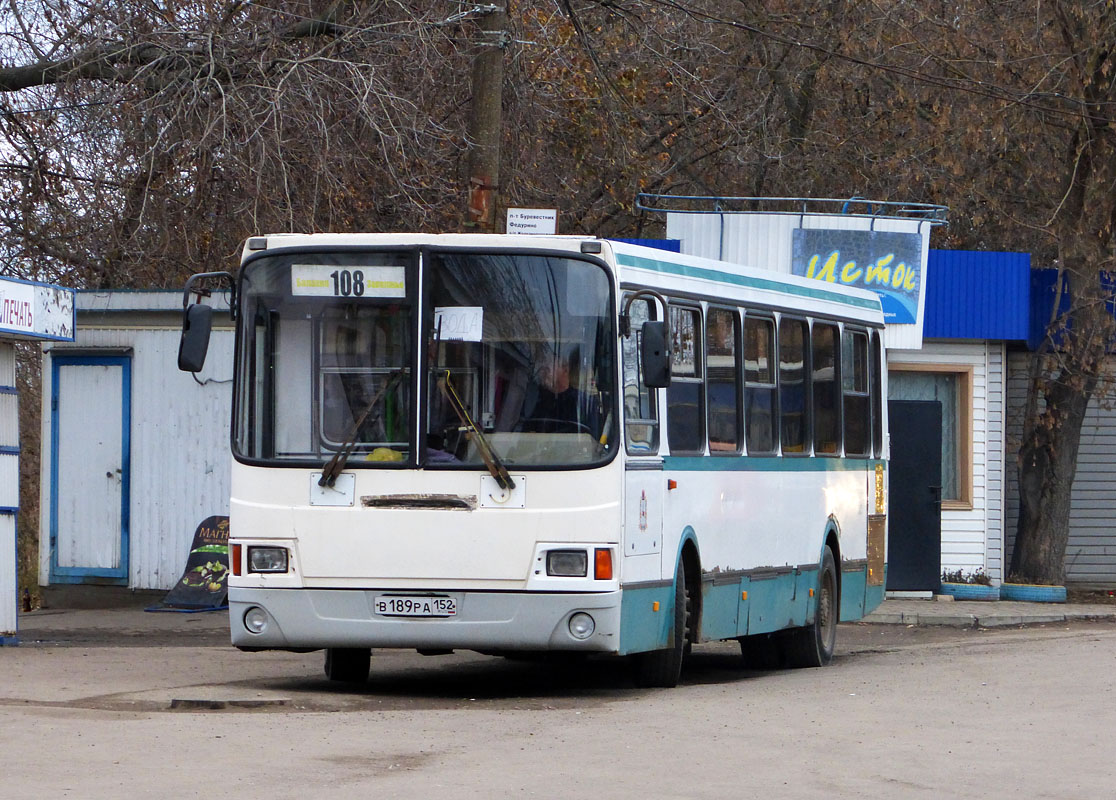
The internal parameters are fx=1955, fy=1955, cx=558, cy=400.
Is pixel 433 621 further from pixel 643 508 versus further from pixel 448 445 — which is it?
pixel 643 508

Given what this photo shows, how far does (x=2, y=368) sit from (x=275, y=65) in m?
4.90

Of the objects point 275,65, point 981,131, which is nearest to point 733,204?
point 981,131

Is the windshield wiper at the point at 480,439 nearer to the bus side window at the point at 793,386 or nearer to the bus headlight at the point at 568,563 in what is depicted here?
the bus headlight at the point at 568,563

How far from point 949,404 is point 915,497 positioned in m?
1.65

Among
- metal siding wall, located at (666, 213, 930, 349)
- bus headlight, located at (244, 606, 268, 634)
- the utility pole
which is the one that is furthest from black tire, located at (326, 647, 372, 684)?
metal siding wall, located at (666, 213, 930, 349)

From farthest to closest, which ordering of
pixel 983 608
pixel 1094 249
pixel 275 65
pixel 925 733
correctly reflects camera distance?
pixel 1094 249
pixel 983 608
pixel 275 65
pixel 925 733

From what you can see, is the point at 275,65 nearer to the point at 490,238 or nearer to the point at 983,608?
the point at 490,238

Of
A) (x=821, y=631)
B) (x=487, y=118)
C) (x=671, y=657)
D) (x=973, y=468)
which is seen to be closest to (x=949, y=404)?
(x=973, y=468)

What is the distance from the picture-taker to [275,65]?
1862 cm

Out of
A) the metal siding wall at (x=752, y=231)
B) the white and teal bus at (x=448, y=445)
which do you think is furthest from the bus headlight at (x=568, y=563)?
the metal siding wall at (x=752, y=231)

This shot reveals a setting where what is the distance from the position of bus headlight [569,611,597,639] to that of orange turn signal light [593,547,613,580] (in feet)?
0.77

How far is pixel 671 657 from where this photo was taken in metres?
12.4

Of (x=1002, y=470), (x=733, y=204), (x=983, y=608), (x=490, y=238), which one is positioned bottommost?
(x=983, y=608)

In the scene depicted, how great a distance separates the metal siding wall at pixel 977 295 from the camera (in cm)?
2283
